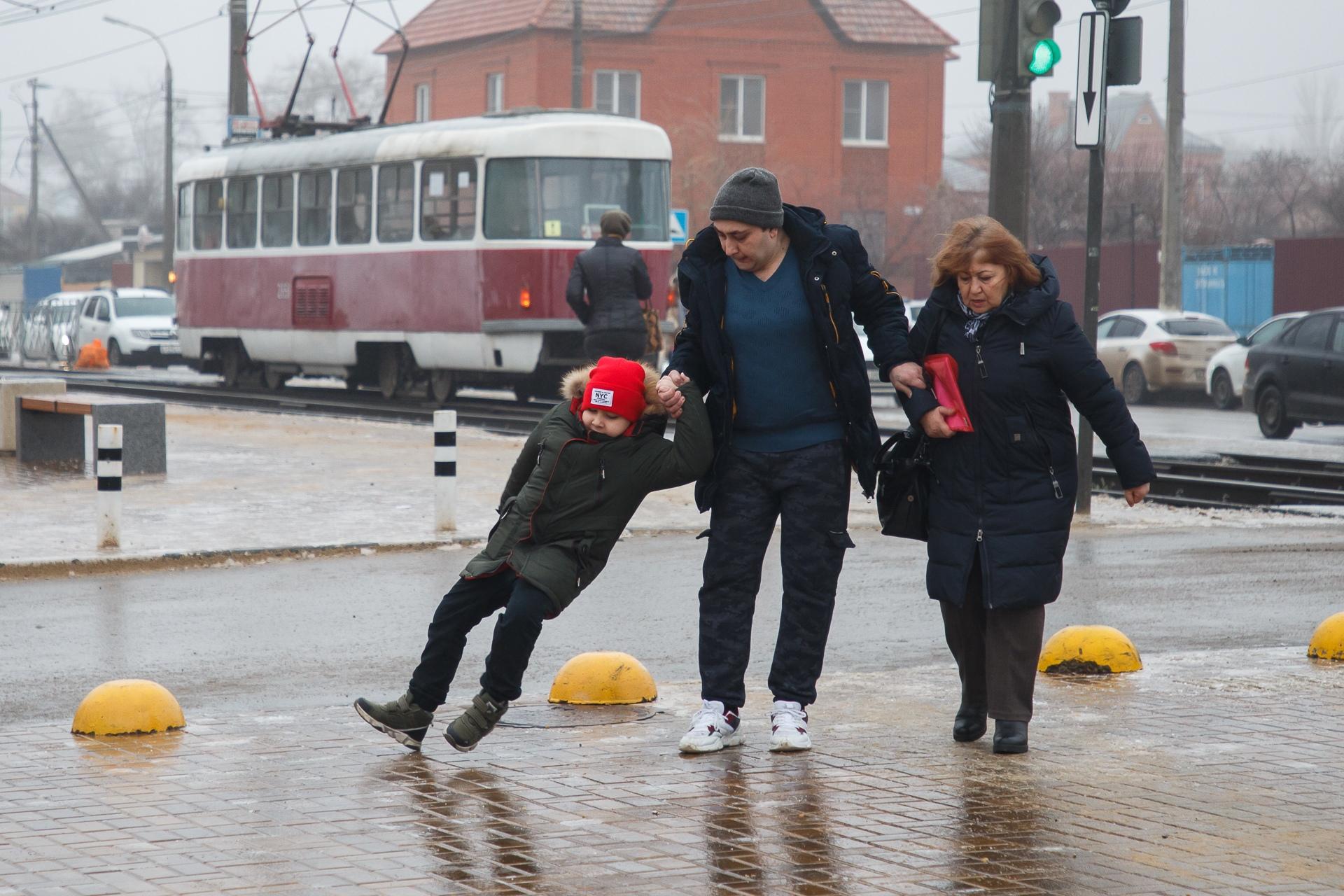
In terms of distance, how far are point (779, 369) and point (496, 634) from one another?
3.77ft

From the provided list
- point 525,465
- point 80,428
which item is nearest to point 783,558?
point 525,465

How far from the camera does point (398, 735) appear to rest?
19.4ft

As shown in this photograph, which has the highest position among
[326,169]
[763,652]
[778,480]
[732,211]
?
[326,169]

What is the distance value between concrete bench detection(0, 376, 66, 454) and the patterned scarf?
12.5 metres

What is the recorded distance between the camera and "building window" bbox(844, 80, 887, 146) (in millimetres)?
59938

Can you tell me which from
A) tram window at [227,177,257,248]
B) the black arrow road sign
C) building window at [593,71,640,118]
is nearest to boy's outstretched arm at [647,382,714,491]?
the black arrow road sign

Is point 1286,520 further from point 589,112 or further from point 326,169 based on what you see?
point 326,169

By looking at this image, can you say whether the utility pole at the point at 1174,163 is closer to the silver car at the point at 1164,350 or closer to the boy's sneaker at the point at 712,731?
the silver car at the point at 1164,350

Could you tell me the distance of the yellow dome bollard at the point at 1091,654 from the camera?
7.30 meters

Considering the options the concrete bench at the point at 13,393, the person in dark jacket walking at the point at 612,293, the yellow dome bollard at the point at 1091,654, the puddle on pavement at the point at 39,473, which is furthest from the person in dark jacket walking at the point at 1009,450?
the concrete bench at the point at 13,393

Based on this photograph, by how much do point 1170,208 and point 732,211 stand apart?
2839 cm

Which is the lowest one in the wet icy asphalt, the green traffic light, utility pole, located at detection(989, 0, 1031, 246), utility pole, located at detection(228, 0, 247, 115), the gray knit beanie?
the wet icy asphalt

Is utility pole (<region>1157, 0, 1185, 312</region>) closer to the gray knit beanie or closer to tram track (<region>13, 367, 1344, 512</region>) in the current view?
tram track (<region>13, 367, 1344, 512</region>)

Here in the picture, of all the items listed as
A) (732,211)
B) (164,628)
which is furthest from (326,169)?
(732,211)
